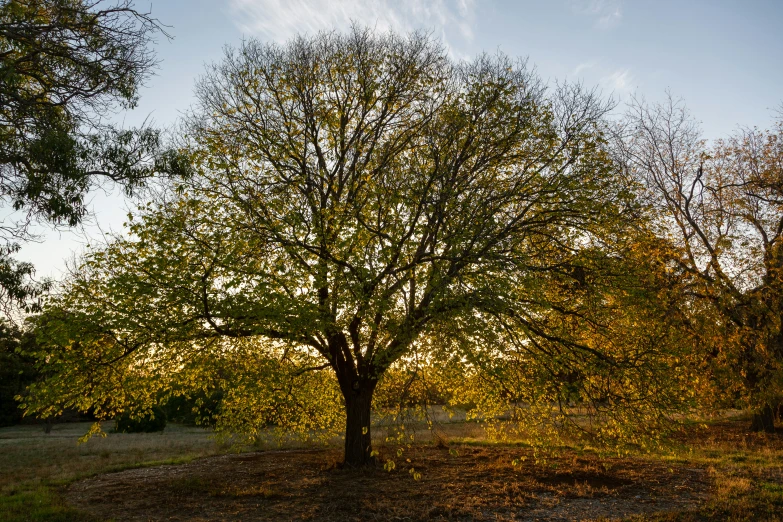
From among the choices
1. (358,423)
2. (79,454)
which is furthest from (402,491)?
(79,454)

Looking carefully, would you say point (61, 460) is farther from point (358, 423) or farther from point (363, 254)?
point (363, 254)

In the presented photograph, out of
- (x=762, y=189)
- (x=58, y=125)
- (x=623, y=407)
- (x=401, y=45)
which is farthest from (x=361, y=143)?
(x=762, y=189)

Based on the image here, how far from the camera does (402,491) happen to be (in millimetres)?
13047

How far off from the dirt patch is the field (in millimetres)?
31

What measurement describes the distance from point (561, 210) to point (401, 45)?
286 inches

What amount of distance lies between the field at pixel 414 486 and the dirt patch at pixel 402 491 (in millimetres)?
31

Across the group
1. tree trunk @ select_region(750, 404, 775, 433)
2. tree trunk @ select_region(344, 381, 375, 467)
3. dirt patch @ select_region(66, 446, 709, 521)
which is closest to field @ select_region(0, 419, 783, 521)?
dirt patch @ select_region(66, 446, 709, 521)

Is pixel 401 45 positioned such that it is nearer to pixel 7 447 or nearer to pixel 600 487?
pixel 600 487

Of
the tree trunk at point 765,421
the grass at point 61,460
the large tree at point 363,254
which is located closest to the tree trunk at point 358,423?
the large tree at point 363,254

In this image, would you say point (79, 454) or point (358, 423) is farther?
point (79, 454)

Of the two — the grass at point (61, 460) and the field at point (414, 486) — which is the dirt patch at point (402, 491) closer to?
the field at point (414, 486)

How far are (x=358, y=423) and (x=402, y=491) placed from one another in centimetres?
292

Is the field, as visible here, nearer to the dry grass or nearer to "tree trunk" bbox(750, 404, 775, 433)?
the dry grass

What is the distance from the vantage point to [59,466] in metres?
19.7
